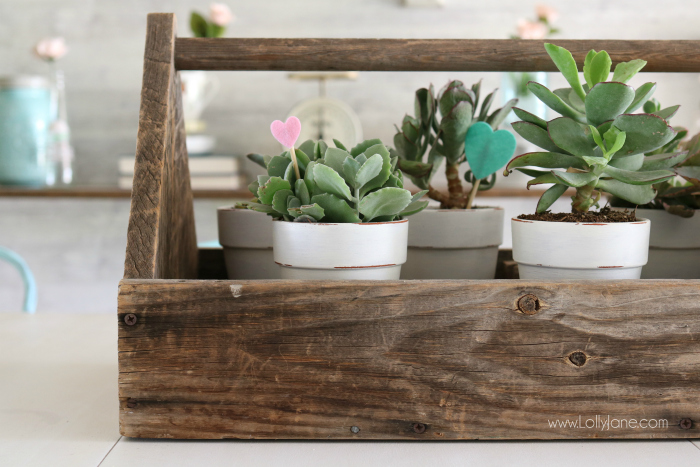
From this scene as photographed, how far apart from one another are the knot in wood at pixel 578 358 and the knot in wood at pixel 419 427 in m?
0.11

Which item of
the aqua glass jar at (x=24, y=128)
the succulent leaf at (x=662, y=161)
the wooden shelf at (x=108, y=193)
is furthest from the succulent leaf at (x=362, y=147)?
the aqua glass jar at (x=24, y=128)

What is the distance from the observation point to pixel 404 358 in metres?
0.42

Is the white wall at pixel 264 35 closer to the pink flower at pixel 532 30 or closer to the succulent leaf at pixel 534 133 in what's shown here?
the pink flower at pixel 532 30

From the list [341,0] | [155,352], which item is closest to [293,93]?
[341,0]

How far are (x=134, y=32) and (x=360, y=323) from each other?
2154 mm

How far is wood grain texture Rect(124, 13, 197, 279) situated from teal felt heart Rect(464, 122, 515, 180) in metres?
0.27

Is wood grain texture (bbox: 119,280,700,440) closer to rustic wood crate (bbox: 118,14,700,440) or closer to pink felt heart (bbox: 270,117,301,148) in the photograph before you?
rustic wood crate (bbox: 118,14,700,440)

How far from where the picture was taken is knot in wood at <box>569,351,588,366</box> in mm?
423

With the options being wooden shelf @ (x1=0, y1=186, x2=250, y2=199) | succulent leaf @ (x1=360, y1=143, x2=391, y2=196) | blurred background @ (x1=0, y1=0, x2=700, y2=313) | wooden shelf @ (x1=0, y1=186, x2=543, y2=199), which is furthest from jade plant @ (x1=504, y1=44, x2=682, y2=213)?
blurred background @ (x1=0, y1=0, x2=700, y2=313)

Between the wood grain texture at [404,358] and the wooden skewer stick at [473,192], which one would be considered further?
the wooden skewer stick at [473,192]

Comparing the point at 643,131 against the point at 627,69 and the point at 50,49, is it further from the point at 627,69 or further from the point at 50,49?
the point at 50,49

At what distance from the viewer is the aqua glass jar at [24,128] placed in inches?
77.5

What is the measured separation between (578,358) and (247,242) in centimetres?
32

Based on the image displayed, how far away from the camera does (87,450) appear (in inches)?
16.3
